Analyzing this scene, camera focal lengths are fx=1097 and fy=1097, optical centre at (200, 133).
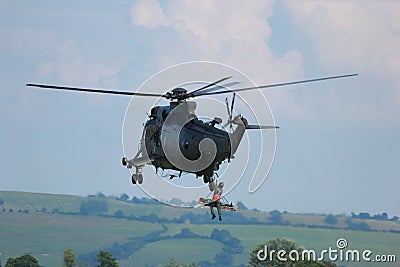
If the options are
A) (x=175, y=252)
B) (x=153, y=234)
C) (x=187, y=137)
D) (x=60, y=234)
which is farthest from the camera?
(x=60, y=234)

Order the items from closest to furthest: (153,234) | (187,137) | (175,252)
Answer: (187,137) < (175,252) < (153,234)

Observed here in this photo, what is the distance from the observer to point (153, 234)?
286ft

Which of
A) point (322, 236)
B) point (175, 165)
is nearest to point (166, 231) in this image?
point (322, 236)

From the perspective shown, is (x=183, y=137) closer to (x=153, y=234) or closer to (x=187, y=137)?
(x=187, y=137)

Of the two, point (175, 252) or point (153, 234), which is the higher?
point (153, 234)

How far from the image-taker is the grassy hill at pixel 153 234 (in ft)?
266

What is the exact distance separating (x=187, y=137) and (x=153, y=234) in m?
56.1

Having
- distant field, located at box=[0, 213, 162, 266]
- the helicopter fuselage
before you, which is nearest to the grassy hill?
distant field, located at box=[0, 213, 162, 266]

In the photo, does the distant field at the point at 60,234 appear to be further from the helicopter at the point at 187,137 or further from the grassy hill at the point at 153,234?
the helicopter at the point at 187,137

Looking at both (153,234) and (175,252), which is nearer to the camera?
(175,252)

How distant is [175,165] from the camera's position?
3222cm

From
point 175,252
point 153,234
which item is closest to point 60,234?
point 153,234

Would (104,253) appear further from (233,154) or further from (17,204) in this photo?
(233,154)

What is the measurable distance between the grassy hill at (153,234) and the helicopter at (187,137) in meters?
46.9
